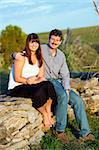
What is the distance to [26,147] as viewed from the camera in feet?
21.9

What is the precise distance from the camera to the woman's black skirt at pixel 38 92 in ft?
23.0

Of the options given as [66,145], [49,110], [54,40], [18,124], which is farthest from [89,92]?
[18,124]

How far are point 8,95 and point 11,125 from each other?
82 centimetres

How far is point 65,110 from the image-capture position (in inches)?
283

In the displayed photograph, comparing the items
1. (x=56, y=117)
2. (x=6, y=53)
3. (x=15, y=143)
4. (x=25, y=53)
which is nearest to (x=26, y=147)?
(x=15, y=143)

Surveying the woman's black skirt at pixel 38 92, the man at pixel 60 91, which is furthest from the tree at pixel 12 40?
the woman's black skirt at pixel 38 92

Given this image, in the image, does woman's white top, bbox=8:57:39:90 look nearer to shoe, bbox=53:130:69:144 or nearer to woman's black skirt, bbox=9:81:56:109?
woman's black skirt, bbox=9:81:56:109

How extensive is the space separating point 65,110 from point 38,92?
53 cm

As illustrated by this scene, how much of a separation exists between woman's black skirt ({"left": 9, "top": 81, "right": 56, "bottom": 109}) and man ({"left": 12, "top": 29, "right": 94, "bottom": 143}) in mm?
185

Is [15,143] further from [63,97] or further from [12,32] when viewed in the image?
[12,32]

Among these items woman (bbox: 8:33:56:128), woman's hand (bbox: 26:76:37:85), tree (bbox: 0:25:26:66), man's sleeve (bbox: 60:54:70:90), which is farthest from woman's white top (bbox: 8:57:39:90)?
tree (bbox: 0:25:26:66)

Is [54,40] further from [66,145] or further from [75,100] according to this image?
[66,145]

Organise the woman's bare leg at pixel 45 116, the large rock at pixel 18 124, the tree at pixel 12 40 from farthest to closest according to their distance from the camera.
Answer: the tree at pixel 12 40 → the woman's bare leg at pixel 45 116 → the large rock at pixel 18 124

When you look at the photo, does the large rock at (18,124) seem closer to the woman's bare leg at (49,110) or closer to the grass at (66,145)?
the grass at (66,145)
